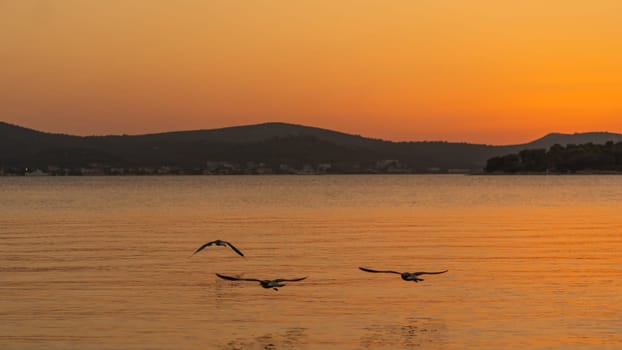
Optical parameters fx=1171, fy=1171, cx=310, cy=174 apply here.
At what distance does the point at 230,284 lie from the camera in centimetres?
3434

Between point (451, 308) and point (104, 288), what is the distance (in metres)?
10.1

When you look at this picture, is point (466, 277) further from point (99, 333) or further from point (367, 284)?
point (99, 333)

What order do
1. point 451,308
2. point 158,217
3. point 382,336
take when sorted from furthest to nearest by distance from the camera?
point 158,217
point 451,308
point 382,336

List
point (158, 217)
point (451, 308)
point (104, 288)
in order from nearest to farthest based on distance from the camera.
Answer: point (451, 308) < point (104, 288) < point (158, 217)

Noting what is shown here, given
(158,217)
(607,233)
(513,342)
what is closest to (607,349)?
(513,342)

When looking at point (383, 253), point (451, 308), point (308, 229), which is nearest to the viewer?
point (451, 308)

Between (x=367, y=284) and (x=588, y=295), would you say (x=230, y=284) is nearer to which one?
(x=367, y=284)

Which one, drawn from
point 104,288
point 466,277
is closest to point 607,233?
point 466,277

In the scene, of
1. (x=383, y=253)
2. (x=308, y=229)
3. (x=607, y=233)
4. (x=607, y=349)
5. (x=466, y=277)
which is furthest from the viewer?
(x=308, y=229)

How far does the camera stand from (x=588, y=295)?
30.8m

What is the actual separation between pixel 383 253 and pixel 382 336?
19.3m

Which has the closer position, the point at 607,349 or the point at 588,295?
the point at 607,349

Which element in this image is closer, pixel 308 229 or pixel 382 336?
pixel 382 336

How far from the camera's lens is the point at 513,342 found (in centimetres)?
2428
